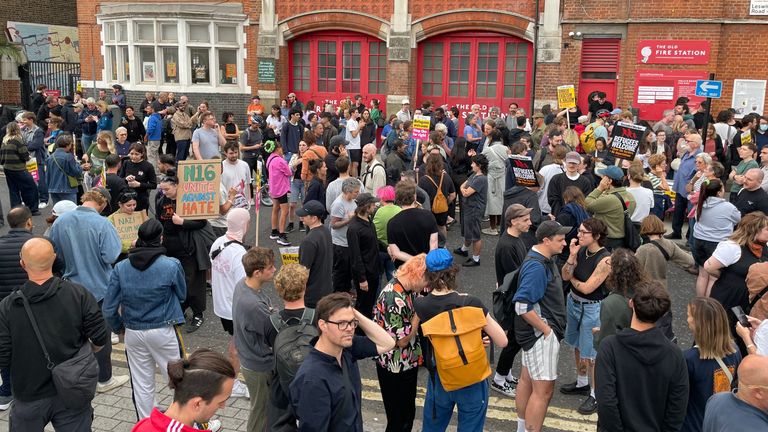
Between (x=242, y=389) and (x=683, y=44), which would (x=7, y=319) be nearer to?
(x=242, y=389)

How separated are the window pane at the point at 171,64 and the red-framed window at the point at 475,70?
28.1ft

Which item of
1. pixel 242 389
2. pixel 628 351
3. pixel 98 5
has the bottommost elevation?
pixel 242 389

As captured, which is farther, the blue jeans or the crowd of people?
the blue jeans

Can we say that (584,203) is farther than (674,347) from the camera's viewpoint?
Yes

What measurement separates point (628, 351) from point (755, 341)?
1218 mm

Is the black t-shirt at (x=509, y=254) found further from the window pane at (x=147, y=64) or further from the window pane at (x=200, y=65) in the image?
the window pane at (x=147, y=64)

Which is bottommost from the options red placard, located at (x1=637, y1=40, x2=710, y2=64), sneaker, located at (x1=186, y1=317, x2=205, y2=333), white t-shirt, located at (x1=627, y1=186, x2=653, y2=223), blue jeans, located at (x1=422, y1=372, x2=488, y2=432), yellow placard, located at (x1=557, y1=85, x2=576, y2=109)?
sneaker, located at (x1=186, y1=317, x2=205, y2=333)

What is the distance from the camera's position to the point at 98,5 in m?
24.2

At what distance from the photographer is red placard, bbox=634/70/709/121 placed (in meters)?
18.0

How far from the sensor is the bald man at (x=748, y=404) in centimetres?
336

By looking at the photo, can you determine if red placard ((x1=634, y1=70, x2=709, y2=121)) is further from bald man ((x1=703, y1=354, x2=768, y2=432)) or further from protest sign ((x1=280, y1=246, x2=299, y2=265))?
bald man ((x1=703, y1=354, x2=768, y2=432))

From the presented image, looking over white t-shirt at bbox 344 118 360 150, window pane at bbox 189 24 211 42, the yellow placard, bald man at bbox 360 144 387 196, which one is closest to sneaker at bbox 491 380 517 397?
bald man at bbox 360 144 387 196

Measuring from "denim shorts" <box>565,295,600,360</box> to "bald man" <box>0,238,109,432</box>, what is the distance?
402 cm

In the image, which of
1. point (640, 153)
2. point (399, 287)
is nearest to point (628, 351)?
point (399, 287)
